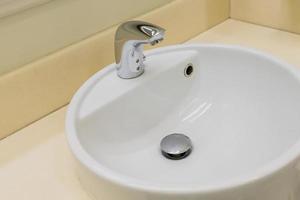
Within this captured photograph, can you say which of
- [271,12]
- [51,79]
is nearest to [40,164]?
[51,79]

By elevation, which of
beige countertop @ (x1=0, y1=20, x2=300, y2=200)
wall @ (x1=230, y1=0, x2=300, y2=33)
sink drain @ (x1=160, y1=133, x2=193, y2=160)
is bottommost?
sink drain @ (x1=160, y1=133, x2=193, y2=160)

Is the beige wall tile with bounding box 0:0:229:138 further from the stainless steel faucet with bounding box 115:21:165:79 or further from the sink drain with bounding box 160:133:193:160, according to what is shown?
the sink drain with bounding box 160:133:193:160

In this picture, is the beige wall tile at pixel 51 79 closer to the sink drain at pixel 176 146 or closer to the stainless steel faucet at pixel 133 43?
the stainless steel faucet at pixel 133 43

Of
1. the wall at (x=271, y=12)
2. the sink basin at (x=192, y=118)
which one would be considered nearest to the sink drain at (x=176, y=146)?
the sink basin at (x=192, y=118)

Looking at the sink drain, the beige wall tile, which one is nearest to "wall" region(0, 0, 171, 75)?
the beige wall tile

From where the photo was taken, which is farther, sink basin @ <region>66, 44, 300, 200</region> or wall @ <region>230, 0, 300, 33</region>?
wall @ <region>230, 0, 300, 33</region>

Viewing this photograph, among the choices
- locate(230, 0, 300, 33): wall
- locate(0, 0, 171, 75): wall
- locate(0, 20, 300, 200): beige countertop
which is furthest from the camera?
locate(230, 0, 300, 33): wall

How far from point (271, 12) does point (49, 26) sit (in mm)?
654

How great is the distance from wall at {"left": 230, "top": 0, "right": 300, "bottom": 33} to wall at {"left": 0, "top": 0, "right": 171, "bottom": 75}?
1.38ft

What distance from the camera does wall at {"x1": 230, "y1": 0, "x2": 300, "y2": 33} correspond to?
1.18m

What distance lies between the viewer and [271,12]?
4.01ft

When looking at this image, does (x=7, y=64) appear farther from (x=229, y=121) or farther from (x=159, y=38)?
(x=229, y=121)

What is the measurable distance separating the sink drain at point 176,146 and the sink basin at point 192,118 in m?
0.01

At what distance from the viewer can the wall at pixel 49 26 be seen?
856mm
